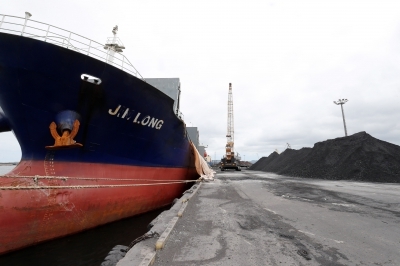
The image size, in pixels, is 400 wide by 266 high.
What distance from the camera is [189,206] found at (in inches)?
267

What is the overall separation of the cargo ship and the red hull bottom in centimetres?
2

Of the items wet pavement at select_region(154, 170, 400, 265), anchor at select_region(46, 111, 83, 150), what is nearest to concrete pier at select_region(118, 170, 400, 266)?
wet pavement at select_region(154, 170, 400, 265)

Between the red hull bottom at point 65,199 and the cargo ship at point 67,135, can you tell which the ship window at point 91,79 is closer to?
the cargo ship at point 67,135

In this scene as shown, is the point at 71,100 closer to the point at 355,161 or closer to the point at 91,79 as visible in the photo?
the point at 91,79

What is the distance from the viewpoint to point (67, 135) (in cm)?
639

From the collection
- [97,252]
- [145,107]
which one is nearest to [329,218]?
[97,252]

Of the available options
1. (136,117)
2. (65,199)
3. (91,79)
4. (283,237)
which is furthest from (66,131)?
(283,237)

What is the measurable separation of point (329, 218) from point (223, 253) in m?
3.91

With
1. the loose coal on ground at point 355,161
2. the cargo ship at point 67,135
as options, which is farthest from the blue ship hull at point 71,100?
the loose coal on ground at point 355,161

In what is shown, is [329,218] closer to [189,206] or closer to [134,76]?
[189,206]

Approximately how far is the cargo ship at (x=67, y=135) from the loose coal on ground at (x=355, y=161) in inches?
878

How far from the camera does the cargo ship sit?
5.71 m

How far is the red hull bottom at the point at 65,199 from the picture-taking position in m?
5.40

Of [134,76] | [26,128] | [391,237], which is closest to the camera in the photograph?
[391,237]
